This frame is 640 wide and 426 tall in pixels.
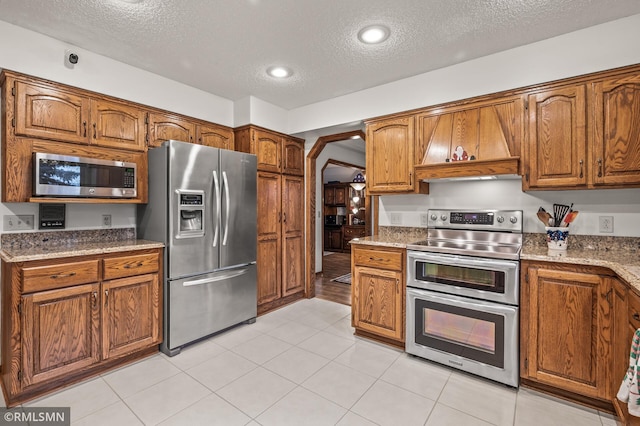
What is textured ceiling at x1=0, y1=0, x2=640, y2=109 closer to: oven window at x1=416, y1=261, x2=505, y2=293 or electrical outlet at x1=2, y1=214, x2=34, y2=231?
electrical outlet at x1=2, y1=214, x2=34, y2=231

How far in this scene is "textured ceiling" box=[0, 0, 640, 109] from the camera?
201cm

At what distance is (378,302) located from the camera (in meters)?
2.89

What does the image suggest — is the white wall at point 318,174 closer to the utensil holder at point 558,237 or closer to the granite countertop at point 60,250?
the granite countertop at point 60,250

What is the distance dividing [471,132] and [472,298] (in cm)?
141

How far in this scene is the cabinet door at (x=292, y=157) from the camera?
403cm

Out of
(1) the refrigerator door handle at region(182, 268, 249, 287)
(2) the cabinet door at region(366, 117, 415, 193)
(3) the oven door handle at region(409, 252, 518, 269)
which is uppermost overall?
(2) the cabinet door at region(366, 117, 415, 193)

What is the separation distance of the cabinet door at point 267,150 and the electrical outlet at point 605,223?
10.4ft

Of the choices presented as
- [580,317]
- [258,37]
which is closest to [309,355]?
[580,317]

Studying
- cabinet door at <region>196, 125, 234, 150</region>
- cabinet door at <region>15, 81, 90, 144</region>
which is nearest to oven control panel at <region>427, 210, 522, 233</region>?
cabinet door at <region>196, 125, 234, 150</region>

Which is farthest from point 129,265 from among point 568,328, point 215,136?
point 568,328

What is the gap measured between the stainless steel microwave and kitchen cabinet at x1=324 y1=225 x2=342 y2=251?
6.41 metres

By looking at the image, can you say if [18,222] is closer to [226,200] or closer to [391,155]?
[226,200]

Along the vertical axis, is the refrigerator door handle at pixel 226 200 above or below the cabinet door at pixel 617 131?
below

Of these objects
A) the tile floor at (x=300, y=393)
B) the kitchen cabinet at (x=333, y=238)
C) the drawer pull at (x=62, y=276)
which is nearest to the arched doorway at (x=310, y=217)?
the tile floor at (x=300, y=393)
